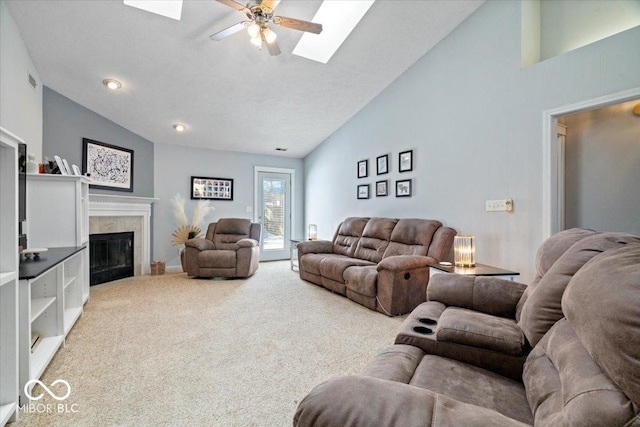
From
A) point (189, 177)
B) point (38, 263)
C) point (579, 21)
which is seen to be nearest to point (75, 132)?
point (189, 177)

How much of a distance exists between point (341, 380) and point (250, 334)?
2.09 metres

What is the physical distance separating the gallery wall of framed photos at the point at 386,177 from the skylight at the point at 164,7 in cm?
311

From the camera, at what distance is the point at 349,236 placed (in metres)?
4.86

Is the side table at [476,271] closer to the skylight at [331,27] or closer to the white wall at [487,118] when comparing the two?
the white wall at [487,118]

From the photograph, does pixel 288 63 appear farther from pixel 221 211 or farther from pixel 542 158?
pixel 221 211

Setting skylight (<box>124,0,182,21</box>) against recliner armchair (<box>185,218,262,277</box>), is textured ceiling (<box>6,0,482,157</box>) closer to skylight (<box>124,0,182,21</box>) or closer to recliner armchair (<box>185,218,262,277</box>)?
skylight (<box>124,0,182,21</box>)

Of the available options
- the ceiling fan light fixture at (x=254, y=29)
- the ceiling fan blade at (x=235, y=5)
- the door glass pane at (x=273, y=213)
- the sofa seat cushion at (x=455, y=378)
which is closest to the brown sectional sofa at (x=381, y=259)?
the sofa seat cushion at (x=455, y=378)

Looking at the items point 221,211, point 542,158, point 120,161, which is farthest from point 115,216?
point 542,158

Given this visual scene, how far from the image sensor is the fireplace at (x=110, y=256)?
176 inches

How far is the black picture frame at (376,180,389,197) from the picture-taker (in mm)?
4605

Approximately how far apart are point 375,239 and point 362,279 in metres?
1.06

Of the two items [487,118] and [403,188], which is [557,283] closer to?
[487,118]

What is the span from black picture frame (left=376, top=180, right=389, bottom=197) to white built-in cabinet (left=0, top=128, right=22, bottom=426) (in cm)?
399

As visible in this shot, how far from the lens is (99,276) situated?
4527 millimetres
